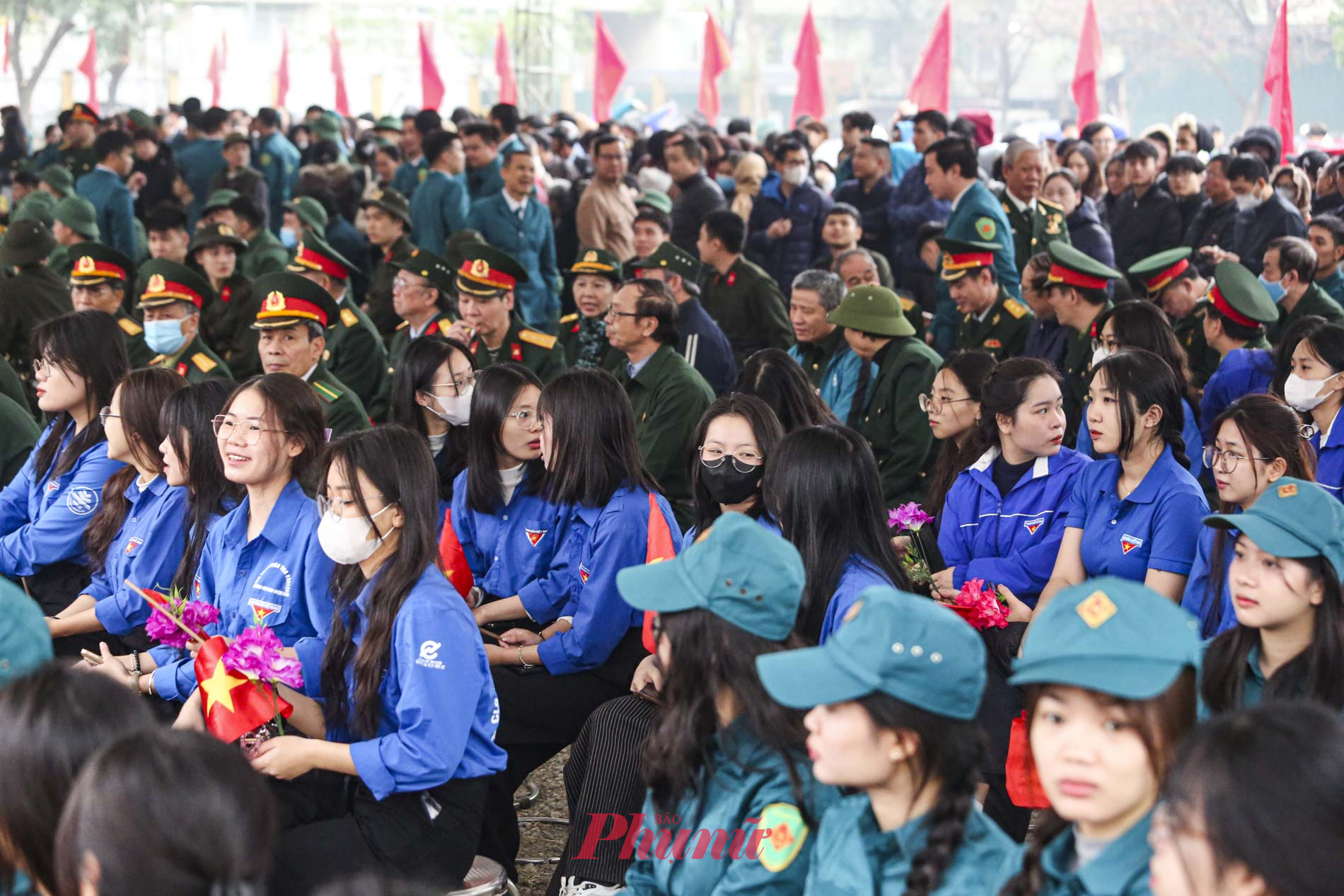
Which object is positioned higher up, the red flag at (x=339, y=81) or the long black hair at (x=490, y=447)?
the red flag at (x=339, y=81)

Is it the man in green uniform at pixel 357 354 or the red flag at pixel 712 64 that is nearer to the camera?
the man in green uniform at pixel 357 354

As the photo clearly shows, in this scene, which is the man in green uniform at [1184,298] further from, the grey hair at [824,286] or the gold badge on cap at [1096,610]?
the gold badge on cap at [1096,610]

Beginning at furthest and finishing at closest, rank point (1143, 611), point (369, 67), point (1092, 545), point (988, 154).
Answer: point (369, 67), point (988, 154), point (1092, 545), point (1143, 611)

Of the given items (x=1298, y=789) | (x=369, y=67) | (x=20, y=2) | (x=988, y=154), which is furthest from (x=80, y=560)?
(x=369, y=67)

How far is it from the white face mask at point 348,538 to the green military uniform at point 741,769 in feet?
2.51

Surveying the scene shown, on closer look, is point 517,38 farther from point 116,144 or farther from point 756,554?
point 756,554

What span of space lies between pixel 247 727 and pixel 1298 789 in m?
2.03

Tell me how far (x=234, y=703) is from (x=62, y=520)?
5.76 feet

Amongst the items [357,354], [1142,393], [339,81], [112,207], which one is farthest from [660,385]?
[339,81]

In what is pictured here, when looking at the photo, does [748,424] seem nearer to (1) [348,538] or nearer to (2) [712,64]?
(1) [348,538]

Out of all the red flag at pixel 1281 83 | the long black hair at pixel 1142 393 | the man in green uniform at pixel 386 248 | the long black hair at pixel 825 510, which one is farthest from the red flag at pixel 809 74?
the long black hair at pixel 825 510

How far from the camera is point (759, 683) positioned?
2480mm

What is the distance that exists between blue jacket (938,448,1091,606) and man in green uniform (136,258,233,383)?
10.6ft

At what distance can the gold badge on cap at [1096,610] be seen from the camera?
1.89 metres
